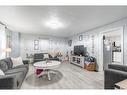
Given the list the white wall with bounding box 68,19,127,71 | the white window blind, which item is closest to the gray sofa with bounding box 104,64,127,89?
the white wall with bounding box 68,19,127,71

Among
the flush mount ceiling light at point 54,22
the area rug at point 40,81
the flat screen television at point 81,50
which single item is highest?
the flush mount ceiling light at point 54,22

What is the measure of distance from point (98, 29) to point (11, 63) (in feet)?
13.0

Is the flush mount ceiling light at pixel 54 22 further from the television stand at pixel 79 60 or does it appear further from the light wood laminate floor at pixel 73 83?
the television stand at pixel 79 60

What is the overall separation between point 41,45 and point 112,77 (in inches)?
254

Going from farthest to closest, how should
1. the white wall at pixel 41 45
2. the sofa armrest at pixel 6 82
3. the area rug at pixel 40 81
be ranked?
the white wall at pixel 41 45 < the area rug at pixel 40 81 < the sofa armrest at pixel 6 82

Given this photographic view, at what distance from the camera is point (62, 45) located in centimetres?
889

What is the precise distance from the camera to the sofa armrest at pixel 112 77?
7.15 feet

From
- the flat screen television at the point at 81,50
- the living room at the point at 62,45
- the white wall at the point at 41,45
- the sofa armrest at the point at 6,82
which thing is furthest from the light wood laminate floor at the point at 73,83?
the white wall at the point at 41,45

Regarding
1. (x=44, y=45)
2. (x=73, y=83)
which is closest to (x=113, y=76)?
(x=73, y=83)

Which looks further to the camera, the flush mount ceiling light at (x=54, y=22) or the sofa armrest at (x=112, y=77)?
the flush mount ceiling light at (x=54, y=22)

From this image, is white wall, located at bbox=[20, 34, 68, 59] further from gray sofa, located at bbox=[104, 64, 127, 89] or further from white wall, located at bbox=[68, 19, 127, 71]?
gray sofa, located at bbox=[104, 64, 127, 89]

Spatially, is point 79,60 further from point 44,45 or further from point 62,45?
point 44,45
